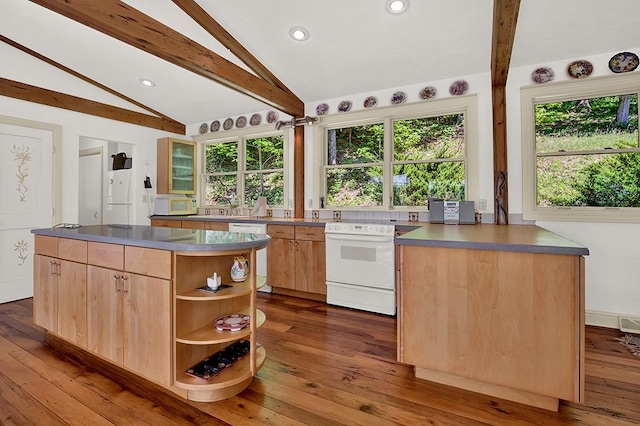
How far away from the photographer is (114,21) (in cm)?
228

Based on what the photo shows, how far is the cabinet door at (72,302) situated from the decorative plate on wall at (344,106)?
3171 mm

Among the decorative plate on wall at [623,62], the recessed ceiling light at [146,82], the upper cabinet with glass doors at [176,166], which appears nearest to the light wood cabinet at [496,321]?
the decorative plate on wall at [623,62]

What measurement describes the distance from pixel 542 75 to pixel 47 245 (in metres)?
4.56

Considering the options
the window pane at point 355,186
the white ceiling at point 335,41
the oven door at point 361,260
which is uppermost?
the white ceiling at point 335,41

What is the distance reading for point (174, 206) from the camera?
4.93 m

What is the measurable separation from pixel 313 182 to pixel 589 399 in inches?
131

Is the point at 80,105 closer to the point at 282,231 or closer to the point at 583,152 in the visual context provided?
the point at 282,231

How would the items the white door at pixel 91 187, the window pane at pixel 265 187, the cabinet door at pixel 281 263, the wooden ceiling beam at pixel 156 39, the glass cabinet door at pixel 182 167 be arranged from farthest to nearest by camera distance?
1. the white door at pixel 91 187
2. the glass cabinet door at pixel 182 167
3. the window pane at pixel 265 187
4. the cabinet door at pixel 281 263
5. the wooden ceiling beam at pixel 156 39

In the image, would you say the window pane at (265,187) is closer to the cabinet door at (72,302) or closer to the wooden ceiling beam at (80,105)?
the wooden ceiling beam at (80,105)

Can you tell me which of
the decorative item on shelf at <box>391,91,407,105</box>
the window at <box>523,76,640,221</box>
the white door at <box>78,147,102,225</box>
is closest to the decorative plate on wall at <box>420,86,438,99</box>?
the decorative item on shelf at <box>391,91,407,105</box>

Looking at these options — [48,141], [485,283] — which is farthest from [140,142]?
[485,283]

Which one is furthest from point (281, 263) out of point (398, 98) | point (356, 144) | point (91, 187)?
point (91, 187)

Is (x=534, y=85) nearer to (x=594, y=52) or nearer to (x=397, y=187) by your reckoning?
(x=594, y=52)

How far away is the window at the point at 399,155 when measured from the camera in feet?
11.6
